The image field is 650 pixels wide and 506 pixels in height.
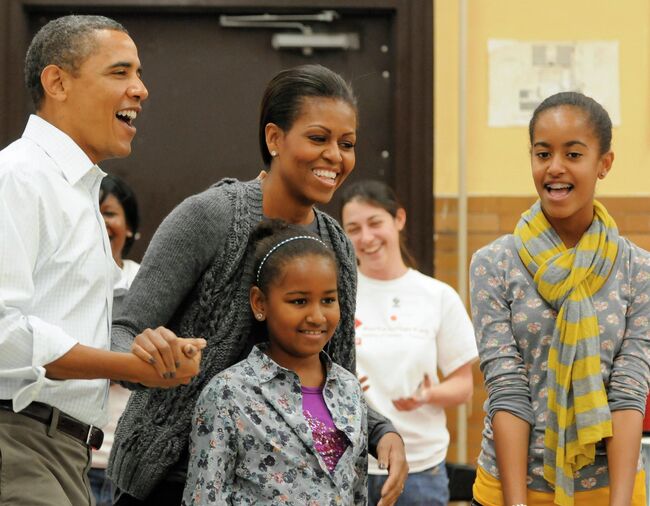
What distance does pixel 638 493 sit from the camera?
2.82 m

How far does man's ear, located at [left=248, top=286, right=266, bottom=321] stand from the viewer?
9.07ft

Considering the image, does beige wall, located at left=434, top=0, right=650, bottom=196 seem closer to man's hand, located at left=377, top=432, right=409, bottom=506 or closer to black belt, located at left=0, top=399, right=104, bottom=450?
man's hand, located at left=377, top=432, right=409, bottom=506

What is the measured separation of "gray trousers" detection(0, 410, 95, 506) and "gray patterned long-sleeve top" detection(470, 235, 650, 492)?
3.42 ft

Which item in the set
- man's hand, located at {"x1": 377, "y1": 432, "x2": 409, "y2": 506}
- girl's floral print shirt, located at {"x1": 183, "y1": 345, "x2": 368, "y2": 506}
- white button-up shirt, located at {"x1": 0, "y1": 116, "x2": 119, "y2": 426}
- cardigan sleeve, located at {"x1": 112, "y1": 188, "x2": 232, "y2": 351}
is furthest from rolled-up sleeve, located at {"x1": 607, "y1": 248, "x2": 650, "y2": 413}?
white button-up shirt, located at {"x1": 0, "y1": 116, "x2": 119, "y2": 426}

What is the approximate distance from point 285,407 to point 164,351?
0.51 m

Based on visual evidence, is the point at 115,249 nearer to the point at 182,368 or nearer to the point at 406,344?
the point at 406,344

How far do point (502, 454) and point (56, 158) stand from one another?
1.27 meters

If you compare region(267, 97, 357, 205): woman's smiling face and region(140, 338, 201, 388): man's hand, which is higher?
region(267, 97, 357, 205): woman's smiling face

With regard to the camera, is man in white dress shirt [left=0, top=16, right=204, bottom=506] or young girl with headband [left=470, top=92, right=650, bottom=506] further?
young girl with headband [left=470, top=92, right=650, bottom=506]

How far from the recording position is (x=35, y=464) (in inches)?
92.7

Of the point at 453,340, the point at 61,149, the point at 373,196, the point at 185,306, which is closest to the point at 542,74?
the point at 373,196

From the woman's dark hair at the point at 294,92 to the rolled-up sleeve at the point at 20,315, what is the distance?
28.4 inches

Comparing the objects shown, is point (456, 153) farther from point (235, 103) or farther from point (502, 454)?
point (502, 454)

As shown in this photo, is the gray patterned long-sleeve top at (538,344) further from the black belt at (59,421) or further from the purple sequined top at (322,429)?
the black belt at (59,421)
